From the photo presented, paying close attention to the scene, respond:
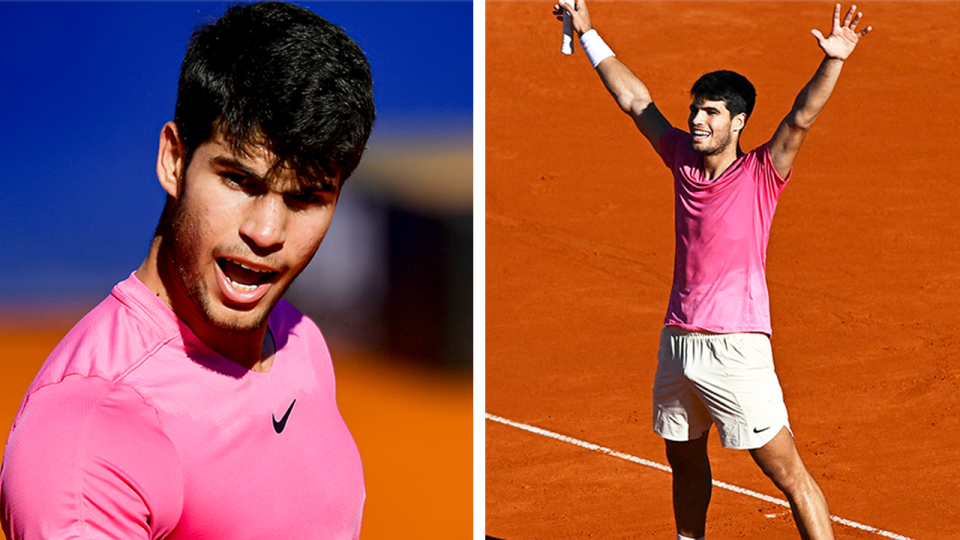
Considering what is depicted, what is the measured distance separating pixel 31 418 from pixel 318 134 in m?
0.57

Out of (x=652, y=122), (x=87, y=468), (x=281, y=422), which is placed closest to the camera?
(x=87, y=468)

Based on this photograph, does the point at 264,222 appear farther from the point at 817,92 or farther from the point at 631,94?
the point at 631,94

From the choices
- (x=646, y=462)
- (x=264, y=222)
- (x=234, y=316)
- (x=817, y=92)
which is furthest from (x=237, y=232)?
(x=646, y=462)

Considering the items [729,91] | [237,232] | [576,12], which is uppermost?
[576,12]

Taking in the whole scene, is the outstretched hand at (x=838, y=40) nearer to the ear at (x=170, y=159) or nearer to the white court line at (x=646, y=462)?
the ear at (x=170, y=159)

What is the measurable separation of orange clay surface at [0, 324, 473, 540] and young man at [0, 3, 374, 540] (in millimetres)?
4382

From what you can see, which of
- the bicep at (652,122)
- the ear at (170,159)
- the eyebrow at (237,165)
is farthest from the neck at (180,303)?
the bicep at (652,122)

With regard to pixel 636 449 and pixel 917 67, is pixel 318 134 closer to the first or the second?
pixel 636 449

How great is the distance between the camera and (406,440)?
6934mm

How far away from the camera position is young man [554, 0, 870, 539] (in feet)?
12.1

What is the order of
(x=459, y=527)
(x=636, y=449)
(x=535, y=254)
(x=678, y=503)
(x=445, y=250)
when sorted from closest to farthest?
(x=678, y=503)
(x=459, y=527)
(x=636, y=449)
(x=445, y=250)
(x=535, y=254)

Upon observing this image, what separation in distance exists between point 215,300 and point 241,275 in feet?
0.18

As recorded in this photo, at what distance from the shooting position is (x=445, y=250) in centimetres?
816

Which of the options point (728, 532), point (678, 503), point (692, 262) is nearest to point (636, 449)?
point (728, 532)
